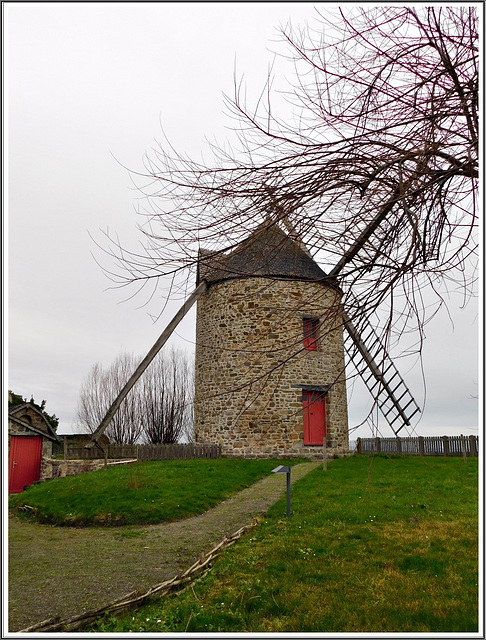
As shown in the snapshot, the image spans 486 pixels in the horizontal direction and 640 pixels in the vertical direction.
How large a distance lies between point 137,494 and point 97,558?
12.8 feet

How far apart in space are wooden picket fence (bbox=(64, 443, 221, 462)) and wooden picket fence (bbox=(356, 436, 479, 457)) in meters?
6.18

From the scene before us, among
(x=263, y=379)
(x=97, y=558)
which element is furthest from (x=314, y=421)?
(x=97, y=558)

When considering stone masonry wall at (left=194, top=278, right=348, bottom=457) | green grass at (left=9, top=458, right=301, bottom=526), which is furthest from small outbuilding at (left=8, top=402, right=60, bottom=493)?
stone masonry wall at (left=194, top=278, right=348, bottom=457)

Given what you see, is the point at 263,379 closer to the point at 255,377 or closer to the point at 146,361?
the point at 255,377

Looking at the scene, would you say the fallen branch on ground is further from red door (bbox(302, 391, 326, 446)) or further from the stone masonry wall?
red door (bbox(302, 391, 326, 446))

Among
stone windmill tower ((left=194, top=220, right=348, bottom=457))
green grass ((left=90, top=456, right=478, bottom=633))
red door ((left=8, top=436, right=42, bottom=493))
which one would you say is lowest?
red door ((left=8, top=436, right=42, bottom=493))

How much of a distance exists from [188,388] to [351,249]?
30.0m

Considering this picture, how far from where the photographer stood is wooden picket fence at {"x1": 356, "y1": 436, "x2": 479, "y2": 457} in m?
18.0

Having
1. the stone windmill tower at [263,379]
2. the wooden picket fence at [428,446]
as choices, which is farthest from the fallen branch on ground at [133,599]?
the wooden picket fence at [428,446]

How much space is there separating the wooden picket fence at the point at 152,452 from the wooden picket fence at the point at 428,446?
243 inches

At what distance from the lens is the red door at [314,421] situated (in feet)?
55.6

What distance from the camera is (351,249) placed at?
4.29 metres

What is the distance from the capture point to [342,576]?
5.21 metres

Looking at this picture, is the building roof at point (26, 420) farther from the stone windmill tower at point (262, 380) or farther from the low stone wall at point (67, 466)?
the stone windmill tower at point (262, 380)
